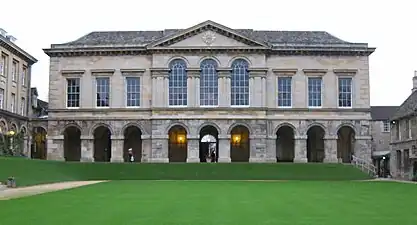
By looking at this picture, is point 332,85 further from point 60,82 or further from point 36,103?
point 36,103

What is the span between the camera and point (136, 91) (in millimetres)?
55375

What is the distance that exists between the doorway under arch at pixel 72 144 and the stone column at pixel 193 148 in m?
11.2

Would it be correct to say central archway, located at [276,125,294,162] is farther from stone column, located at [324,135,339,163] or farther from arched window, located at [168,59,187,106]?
arched window, located at [168,59,187,106]

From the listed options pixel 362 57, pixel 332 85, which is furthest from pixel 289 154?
pixel 362 57

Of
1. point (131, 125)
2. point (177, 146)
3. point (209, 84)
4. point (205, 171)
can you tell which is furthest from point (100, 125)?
point (205, 171)

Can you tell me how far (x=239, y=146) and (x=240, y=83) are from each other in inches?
250

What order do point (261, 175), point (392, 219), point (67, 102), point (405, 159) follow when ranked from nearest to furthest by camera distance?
1. point (392, 219)
2. point (261, 175)
3. point (405, 159)
4. point (67, 102)

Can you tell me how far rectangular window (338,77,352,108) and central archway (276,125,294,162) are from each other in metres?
5.87

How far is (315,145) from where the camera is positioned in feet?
190

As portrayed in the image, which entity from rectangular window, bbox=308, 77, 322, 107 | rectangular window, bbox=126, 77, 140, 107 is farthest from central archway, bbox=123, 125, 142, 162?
rectangular window, bbox=308, 77, 322, 107

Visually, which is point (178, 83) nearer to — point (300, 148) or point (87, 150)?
point (87, 150)

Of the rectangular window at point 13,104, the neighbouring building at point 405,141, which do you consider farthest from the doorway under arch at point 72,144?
the neighbouring building at point 405,141

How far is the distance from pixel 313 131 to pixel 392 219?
42.9 meters

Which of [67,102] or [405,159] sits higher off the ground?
[67,102]
